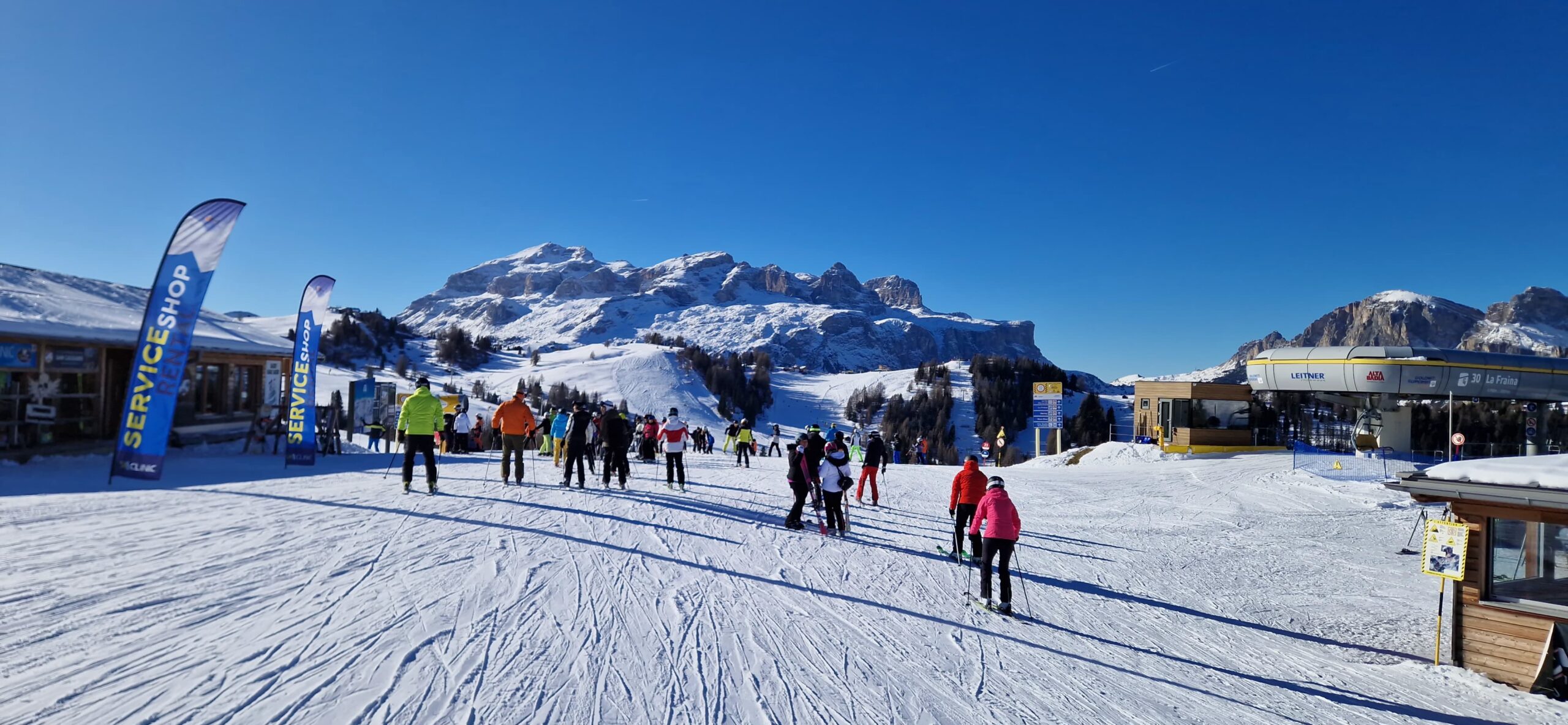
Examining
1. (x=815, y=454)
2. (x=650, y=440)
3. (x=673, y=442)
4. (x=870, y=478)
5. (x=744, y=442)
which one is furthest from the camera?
(x=744, y=442)

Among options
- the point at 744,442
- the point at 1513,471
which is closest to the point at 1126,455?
the point at 744,442

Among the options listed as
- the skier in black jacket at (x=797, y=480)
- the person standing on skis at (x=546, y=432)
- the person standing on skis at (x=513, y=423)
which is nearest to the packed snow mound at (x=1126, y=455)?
the person standing on skis at (x=546, y=432)

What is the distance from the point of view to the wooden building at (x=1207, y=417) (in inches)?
1308

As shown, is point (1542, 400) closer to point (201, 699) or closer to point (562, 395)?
point (201, 699)

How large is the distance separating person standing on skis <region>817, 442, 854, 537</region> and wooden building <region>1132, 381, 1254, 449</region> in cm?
2640

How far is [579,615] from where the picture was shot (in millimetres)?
6344

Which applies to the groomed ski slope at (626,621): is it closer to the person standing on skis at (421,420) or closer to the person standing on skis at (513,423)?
the person standing on skis at (421,420)

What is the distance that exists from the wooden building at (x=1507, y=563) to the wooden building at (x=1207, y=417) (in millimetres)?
26800

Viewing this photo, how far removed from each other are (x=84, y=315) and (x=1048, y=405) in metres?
32.2

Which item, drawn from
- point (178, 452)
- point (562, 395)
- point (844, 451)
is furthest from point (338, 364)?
point (844, 451)

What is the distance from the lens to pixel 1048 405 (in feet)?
113

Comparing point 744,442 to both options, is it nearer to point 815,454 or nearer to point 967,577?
point 815,454

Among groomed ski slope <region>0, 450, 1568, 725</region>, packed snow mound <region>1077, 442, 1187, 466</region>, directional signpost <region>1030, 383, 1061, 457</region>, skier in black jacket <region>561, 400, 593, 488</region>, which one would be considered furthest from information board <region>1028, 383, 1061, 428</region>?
skier in black jacket <region>561, 400, 593, 488</region>

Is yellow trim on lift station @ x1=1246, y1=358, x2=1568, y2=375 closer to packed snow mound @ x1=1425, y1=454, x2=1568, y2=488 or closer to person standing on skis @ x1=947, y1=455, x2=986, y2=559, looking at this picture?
packed snow mound @ x1=1425, y1=454, x2=1568, y2=488
